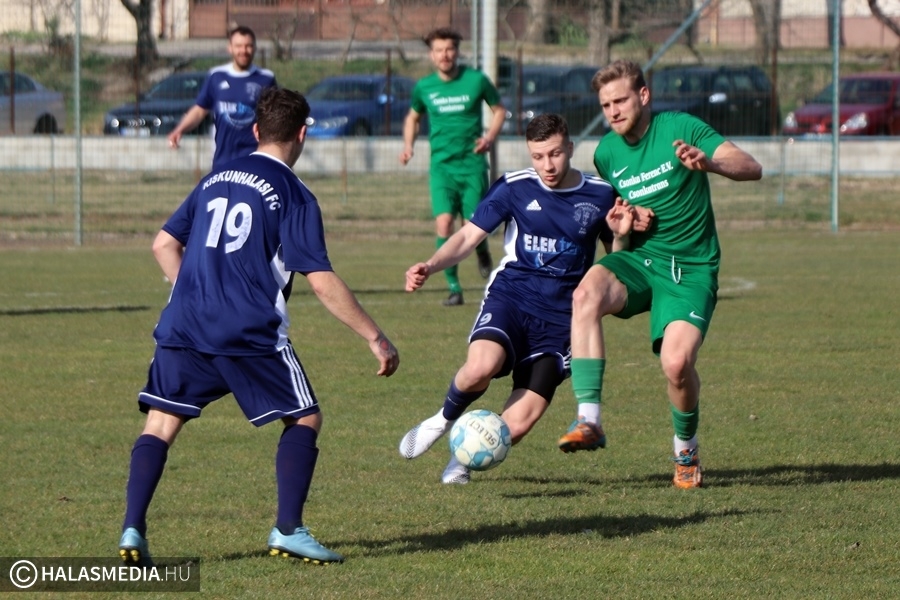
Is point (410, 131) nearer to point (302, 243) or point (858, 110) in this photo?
point (302, 243)

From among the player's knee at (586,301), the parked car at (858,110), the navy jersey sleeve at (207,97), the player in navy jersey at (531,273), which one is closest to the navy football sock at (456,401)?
the player in navy jersey at (531,273)

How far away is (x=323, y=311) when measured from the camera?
39.1 feet

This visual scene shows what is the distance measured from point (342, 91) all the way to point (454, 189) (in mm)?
10254

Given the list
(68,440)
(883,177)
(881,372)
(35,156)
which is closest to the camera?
(68,440)

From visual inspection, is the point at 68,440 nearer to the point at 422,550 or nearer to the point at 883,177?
the point at 422,550

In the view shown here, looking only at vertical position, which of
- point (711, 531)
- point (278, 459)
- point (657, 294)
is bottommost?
point (711, 531)

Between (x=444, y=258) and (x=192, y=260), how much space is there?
1.48 metres

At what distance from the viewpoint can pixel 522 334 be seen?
20.2ft

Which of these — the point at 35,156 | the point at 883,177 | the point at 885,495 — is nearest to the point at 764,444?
the point at 885,495

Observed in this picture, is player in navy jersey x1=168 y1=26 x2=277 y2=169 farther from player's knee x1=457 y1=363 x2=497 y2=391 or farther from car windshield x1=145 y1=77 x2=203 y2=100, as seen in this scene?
car windshield x1=145 y1=77 x2=203 y2=100

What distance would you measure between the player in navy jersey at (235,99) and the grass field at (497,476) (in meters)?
1.59

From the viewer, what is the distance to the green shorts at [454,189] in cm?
1230

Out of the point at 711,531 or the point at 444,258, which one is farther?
the point at 444,258

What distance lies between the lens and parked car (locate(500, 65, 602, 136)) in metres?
20.4
